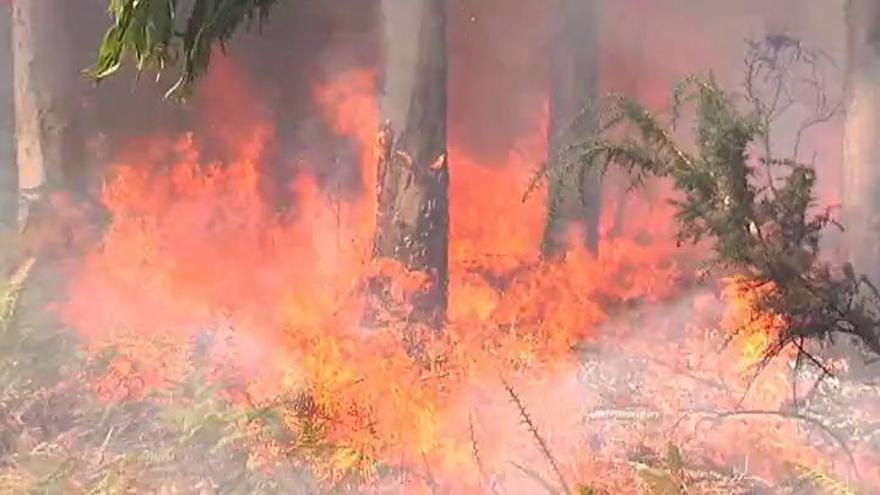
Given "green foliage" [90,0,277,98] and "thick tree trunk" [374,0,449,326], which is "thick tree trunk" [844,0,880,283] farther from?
"green foliage" [90,0,277,98]

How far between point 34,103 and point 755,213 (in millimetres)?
1332

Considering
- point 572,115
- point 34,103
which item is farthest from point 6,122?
point 572,115

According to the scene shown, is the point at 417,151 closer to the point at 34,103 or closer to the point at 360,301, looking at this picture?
the point at 360,301

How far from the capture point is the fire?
6.46ft

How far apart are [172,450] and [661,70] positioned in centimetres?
112

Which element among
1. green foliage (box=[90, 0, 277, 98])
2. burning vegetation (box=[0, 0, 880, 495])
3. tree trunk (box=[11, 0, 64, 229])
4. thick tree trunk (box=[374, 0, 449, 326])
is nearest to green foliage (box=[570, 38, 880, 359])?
burning vegetation (box=[0, 0, 880, 495])

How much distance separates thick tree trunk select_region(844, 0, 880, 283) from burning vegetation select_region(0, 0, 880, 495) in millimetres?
44

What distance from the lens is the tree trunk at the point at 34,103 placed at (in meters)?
2.11

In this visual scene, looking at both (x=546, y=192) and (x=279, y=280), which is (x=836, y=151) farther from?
(x=279, y=280)

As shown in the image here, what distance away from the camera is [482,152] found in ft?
6.63

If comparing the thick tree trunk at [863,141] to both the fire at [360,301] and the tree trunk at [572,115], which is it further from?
the tree trunk at [572,115]

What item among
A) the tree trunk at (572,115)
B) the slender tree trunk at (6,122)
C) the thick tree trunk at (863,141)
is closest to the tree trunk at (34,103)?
the slender tree trunk at (6,122)

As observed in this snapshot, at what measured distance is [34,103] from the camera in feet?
6.97

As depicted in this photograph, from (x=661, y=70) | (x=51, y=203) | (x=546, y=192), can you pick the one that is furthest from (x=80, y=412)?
(x=661, y=70)
